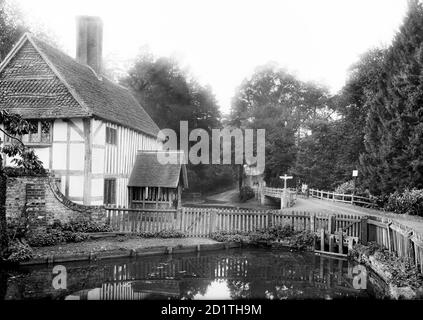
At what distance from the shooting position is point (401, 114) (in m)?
24.2

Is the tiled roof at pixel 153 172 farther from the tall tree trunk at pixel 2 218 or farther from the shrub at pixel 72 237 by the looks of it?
the tall tree trunk at pixel 2 218

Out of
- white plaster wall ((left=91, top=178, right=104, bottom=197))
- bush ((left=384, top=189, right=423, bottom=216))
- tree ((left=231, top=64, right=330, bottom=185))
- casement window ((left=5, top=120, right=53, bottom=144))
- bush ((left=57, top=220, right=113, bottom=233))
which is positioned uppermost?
tree ((left=231, top=64, right=330, bottom=185))

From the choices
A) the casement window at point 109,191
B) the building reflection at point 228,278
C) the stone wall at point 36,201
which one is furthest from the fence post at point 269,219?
the stone wall at point 36,201

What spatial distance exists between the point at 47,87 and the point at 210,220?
10.2m

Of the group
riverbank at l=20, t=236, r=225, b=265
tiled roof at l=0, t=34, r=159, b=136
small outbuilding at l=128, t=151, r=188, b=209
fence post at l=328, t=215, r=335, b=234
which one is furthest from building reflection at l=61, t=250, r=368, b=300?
A: tiled roof at l=0, t=34, r=159, b=136

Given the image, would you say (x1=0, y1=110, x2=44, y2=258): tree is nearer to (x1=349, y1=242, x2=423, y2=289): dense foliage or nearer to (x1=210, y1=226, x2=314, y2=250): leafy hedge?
(x1=210, y1=226, x2=314, y2=250): leafy hedge

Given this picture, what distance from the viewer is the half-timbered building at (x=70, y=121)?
665 inches

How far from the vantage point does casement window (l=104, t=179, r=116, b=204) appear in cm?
1837

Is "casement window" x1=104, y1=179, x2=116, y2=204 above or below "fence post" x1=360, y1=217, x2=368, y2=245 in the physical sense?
above

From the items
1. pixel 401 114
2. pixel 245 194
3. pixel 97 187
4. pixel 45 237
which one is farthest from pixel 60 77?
pixel 245 194

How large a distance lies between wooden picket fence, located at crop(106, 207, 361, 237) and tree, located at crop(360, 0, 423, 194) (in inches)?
397
